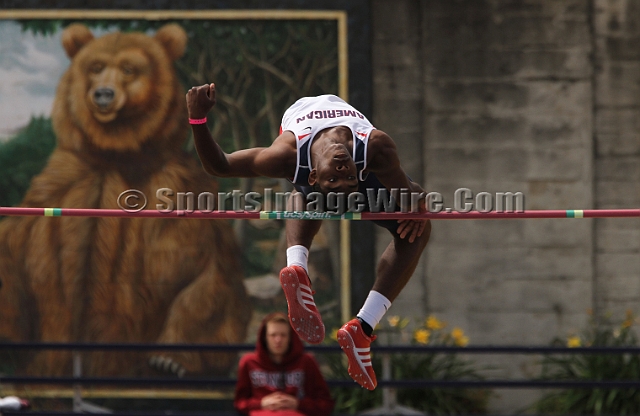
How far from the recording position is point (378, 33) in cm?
717

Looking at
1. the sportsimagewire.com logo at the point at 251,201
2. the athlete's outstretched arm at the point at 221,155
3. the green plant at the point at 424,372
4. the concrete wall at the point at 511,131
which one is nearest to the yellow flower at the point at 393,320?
the green plant at the point at 424,372

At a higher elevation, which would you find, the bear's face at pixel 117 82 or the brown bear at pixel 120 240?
the bear's face at pixel 117 82

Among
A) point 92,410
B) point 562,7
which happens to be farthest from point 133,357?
point 562,7

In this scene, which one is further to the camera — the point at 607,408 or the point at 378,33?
the point at 378,33

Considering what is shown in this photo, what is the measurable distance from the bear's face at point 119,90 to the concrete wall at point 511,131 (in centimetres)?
169

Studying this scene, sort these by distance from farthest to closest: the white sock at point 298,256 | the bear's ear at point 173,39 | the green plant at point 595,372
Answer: the bear's ear at point 173,39 < the green plant at point 595,372 < the white sock at point 298,256

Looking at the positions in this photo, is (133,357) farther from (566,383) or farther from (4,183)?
(566,383)

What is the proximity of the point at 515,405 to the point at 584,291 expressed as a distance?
→ 3.50 feet

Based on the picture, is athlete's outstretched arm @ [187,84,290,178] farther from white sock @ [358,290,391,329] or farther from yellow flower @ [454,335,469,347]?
yellow flower @ [454,335,469,347]

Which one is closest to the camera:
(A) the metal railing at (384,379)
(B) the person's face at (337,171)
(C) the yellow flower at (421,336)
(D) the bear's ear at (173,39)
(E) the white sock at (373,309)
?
(B) the person's face at (337,171)

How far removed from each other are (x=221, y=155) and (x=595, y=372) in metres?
3.91

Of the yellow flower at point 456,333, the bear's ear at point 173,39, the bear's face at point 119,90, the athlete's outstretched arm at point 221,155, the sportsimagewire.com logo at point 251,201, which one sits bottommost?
the yellow flower at point 456,333

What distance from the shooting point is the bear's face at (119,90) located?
718cm

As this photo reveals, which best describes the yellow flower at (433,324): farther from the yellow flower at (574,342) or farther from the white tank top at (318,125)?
the white tank top at (318,125)
